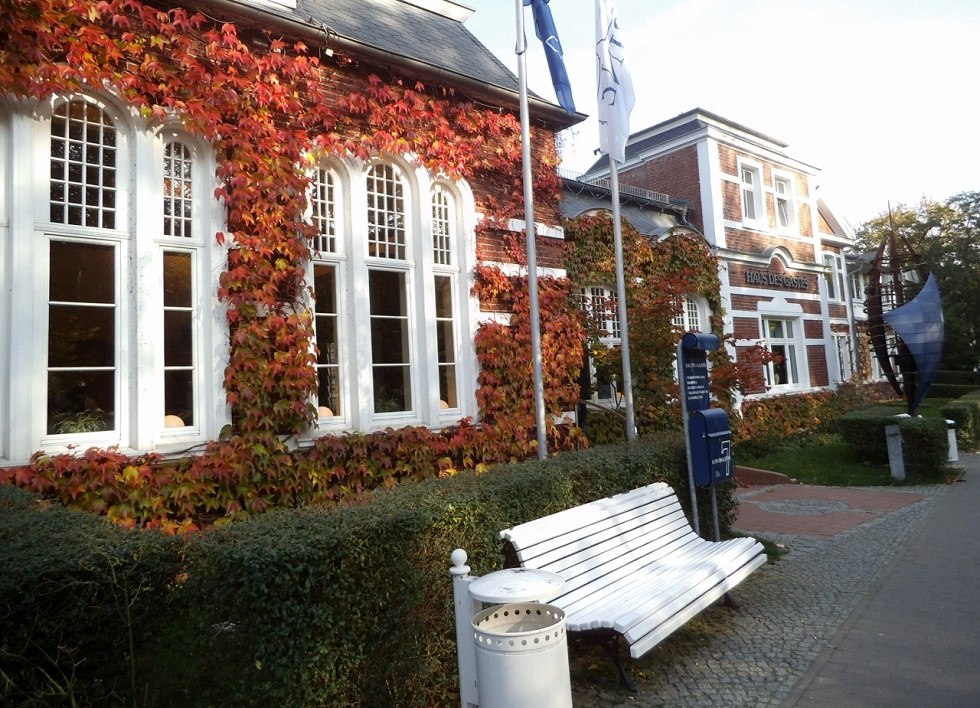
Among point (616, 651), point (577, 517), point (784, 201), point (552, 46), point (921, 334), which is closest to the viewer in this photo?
point (616, 651)

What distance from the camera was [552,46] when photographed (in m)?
8.12

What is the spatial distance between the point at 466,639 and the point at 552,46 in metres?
7.10

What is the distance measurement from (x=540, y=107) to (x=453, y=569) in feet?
22.3

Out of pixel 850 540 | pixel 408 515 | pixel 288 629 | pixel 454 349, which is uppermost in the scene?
pixel 454 349

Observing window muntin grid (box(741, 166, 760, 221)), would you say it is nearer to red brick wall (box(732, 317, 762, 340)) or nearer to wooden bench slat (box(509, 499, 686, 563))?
red brick wall (box(732, 317, 762, 340))

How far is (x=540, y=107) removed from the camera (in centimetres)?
863

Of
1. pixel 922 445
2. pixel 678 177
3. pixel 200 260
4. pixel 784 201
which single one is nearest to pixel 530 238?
pixel 200 260

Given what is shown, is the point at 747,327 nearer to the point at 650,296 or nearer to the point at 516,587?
the point at 650,296

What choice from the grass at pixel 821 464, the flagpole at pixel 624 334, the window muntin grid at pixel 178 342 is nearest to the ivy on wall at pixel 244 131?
the window muntin grid at pixel 178 342

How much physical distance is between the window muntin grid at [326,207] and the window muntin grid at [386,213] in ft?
1.36

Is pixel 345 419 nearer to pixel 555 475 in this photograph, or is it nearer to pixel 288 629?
pixel 555 475

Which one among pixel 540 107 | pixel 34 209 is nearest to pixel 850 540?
pixel 540 107

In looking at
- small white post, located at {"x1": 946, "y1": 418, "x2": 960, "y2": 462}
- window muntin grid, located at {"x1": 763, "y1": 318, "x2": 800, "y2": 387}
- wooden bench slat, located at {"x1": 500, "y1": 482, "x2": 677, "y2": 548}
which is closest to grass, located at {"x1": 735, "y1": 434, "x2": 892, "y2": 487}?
small white post, located at {"x1": 946, "y1": 418, "x2": 960, "y2": 462}

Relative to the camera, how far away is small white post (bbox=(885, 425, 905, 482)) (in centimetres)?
1126
